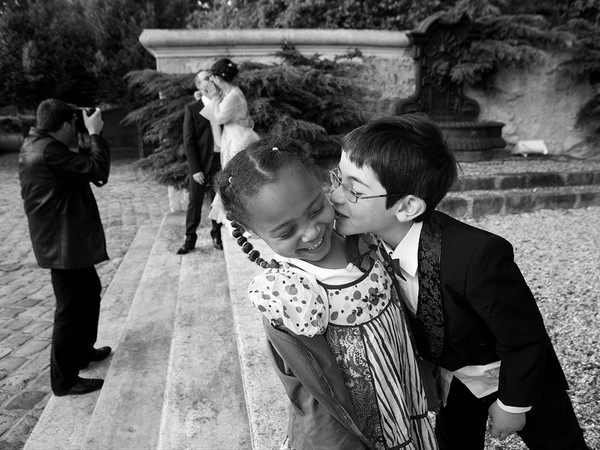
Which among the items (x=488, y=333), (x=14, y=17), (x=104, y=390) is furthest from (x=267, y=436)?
(x=14, y=17)

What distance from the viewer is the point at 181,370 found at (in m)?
2.72

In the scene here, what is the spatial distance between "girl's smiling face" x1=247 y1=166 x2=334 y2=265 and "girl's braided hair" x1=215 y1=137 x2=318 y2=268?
18mm

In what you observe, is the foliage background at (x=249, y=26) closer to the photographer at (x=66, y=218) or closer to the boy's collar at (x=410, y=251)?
the photographer at (x=66, y=218)

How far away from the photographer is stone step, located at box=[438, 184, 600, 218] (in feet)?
16.5

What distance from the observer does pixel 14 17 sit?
1238 cm

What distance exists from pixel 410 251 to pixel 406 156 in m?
0.26

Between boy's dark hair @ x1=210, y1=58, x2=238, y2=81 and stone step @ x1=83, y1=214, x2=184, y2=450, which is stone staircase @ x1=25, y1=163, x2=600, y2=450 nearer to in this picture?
stone step @ x1=83, y1=214, x2=184, y2=450

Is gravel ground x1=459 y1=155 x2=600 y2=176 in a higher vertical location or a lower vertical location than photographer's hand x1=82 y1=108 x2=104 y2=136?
lower

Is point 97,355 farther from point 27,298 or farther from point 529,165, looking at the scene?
point 529,165

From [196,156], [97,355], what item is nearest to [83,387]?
[97,355]

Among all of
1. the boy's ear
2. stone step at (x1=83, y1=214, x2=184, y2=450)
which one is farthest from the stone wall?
the boy's ear

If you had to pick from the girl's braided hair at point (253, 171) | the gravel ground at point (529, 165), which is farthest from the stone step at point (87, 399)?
the gravel ground at point (529, 165)

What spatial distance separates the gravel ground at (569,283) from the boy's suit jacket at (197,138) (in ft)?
9.44

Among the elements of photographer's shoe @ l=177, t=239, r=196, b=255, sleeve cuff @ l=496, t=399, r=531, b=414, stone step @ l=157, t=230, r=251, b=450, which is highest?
sleeve cuff @ l=496, t=399, r=531, b=414
